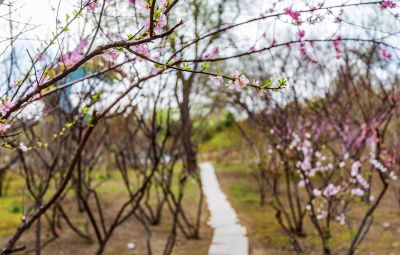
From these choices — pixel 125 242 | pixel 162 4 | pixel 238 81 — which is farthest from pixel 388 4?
pixel 125 242

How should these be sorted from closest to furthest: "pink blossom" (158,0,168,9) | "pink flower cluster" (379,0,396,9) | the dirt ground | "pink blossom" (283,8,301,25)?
"pink blossom" (158,0,168,9) → "pink flower cluster" (379,0,396,9) → "pink blossom" (283,8,301,25) → the dirt ground

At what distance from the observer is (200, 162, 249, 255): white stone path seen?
8.32m

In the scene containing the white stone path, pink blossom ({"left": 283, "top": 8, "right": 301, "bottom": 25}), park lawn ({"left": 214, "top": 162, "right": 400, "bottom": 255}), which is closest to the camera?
pink blossom ({"left": 283, "top": 8, "right": 301, "bottom": 25})

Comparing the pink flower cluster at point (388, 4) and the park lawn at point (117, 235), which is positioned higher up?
the pink flower cluster at point (388, 4)

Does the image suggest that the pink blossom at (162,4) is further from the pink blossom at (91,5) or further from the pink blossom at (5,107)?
the pink blossom at (5,107)

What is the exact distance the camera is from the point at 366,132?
8.24m

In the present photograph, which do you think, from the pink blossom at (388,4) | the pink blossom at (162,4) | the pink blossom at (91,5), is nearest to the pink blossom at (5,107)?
the pink blossom at (91,5)

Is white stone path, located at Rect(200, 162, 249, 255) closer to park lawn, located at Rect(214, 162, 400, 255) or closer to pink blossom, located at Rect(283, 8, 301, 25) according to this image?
park lawn, located at Rect(214, 162, 400, 255)

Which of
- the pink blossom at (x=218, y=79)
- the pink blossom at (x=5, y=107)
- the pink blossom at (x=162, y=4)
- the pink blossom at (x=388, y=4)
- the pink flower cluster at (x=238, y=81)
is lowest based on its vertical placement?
the pink blossom at (x=5, y=107)

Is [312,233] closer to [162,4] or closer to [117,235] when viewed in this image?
[117,235]

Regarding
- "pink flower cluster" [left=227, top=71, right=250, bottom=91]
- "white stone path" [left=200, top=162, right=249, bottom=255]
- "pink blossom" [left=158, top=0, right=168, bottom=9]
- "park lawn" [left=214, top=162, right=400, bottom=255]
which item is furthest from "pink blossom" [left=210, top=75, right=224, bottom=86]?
"park lawn" [left=214, top=162, right=400, bottom=255]

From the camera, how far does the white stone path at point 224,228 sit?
8.32 m

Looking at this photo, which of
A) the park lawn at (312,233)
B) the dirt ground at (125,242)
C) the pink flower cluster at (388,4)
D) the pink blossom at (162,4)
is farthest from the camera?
the dirt ground at (125,242)

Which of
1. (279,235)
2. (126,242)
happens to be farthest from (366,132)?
(126,242)
